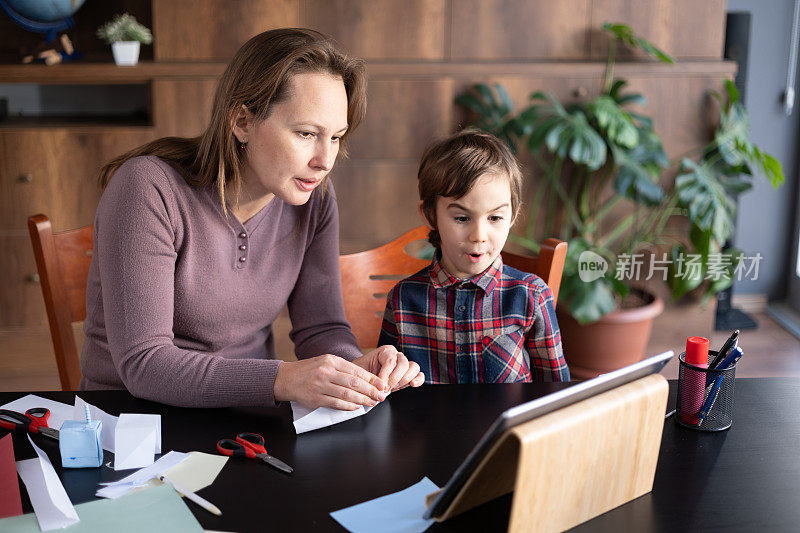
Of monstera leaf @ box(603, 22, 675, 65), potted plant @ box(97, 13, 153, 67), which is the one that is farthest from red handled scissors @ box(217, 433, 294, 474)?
monstera leaf @ box(603, 22, 675, 65)

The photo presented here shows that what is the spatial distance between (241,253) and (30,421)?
1.61 ft

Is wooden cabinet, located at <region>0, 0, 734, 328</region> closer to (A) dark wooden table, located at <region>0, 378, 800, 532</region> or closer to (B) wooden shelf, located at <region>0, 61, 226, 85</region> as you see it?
(B) wooden shelf, located at <region>0, 61, 226, 85</region>

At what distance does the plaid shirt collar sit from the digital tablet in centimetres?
57

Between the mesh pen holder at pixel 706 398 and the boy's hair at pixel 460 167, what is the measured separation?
51 cm

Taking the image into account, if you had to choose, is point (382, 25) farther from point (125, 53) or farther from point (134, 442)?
point (134, 442)

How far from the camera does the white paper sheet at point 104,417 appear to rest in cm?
114

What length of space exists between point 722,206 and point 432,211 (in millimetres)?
1970

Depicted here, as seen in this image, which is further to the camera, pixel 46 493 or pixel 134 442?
pixel 134 442

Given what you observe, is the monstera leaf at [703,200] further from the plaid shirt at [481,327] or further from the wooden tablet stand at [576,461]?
the wooden tablet stand at [576,461]

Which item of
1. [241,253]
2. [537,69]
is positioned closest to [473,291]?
[241,253]

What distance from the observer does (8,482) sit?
1.03 meters

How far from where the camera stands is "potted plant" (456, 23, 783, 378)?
3.08 meters

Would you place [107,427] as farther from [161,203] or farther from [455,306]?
[455,306]

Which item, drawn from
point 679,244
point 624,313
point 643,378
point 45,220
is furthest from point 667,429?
point 679,244
